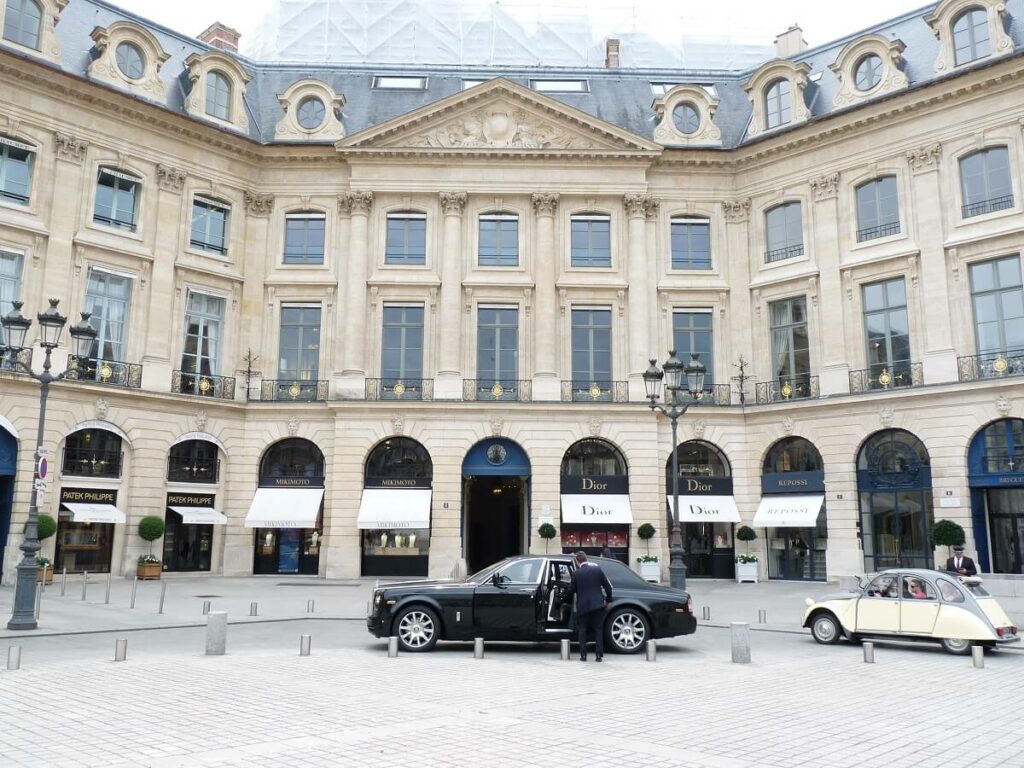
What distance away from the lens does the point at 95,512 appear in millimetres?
28406

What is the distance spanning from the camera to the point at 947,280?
1144 inches

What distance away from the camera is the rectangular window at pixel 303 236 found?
114 feet

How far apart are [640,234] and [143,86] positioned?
62.5ft

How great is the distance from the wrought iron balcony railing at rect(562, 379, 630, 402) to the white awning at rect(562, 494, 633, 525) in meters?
3.59

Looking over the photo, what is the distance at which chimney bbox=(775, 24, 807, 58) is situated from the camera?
38781mm

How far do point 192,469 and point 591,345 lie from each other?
1540 centimetres

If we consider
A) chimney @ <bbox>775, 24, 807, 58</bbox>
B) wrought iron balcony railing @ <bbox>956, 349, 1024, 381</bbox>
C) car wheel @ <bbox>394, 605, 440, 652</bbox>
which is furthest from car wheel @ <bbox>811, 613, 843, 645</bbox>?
chimney @ <bbox>775, 24, 807, 58</bbox>

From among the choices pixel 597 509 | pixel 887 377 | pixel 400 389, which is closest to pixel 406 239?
pixel 400 389

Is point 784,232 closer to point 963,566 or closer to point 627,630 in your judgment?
point 963,566

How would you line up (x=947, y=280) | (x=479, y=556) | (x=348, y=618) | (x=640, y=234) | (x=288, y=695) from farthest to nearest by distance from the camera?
(x=479, y=556)
(x=640, y=234)
(x=947, y=280)
(x=348, y=618)
(x=288, y=695)

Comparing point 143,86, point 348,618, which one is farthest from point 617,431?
point 143,86

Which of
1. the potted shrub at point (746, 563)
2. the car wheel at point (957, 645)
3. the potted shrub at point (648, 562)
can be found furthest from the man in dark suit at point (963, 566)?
the potted shrub at point (648, 562)

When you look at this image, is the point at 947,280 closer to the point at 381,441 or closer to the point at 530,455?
the point at 530,455

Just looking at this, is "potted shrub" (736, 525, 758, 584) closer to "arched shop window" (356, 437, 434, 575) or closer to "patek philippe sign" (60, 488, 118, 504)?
"arched shop window" (356, 437, 434, 575)
